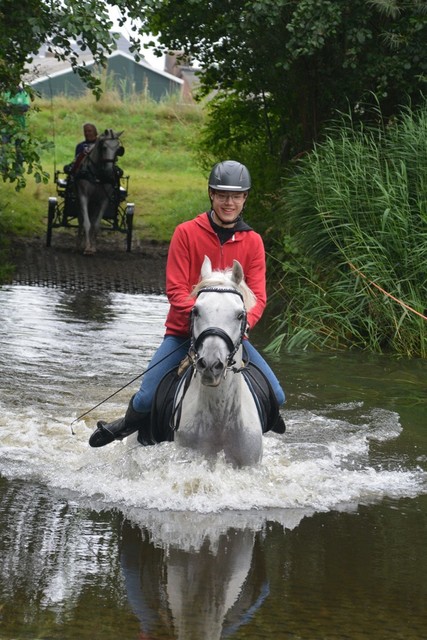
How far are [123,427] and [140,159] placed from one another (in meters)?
24.8

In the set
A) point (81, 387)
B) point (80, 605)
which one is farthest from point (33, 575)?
point (81, 387)

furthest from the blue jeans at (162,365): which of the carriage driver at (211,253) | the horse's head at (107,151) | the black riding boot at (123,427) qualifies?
the horse's head at (107,151)

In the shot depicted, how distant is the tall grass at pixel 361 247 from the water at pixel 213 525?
1985mm

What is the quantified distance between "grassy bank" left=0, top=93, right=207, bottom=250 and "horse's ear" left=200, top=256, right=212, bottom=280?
8.68 metres

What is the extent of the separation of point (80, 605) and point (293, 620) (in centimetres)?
90

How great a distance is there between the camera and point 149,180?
27812 mm

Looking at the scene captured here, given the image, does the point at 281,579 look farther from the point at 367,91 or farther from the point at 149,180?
the point at 149,180

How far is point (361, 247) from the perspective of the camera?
40.7 ft

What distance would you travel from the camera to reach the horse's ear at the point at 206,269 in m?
6.10

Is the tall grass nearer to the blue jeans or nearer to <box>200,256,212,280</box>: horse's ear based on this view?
the blue jeans

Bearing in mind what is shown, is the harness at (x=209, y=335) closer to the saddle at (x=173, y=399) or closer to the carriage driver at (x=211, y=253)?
the saddle at (x=173, y=399)

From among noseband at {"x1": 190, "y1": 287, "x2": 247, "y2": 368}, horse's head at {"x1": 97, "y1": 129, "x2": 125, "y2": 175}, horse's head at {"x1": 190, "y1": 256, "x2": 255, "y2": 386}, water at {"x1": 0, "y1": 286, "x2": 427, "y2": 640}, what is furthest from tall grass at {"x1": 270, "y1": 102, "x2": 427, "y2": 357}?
horse's head at {"x1": 97, "y1": 129, "x2": 125, "y2": 175}

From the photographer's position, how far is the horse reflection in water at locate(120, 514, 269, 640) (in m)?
4.66

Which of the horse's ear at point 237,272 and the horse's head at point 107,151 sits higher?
the horse's ear at point 237,272
